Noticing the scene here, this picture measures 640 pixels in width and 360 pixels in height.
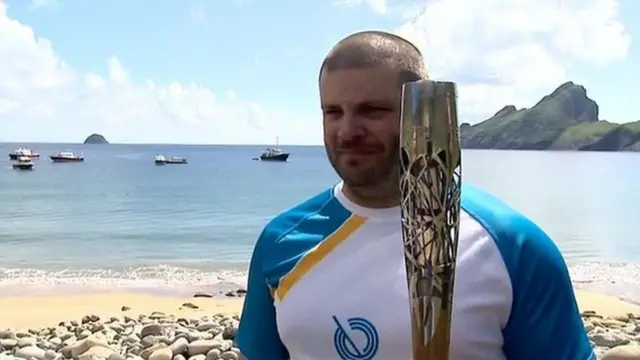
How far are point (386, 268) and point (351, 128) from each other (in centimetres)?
37

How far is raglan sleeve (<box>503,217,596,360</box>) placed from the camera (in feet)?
6.24

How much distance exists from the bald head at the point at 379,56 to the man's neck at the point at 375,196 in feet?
0.96

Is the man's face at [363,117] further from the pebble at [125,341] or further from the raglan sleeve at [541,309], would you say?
the pebble at [125,341]

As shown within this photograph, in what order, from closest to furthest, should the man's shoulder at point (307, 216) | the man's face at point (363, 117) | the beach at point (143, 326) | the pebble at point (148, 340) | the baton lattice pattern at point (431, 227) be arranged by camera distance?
the baton lattice pattern at point (431, 227)
the man's face at point (363, 117)
the man's shoulder at point (307, 216)
the pebble at point (148, 340)
the beach at point (143, 326)

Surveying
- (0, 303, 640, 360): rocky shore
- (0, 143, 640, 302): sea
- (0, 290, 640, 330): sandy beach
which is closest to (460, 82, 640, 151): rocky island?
(0, 143, 640, 302): sea

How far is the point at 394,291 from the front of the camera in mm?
1992

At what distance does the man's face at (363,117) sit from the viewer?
188 centimetres

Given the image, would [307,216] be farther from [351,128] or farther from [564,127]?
[564,127]

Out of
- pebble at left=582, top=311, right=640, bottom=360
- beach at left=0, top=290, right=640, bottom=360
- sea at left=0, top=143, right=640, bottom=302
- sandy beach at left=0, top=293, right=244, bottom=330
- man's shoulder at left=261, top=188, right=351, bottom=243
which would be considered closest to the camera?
man's shoulder at left=261, top=188, right=351, bottom=243

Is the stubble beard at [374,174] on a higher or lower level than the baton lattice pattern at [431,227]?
higher

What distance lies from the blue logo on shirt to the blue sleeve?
0.27m

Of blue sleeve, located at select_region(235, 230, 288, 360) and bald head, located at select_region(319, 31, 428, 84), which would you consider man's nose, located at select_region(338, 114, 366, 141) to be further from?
blue sleeve, located at select_region(235, 230, 288, 360)

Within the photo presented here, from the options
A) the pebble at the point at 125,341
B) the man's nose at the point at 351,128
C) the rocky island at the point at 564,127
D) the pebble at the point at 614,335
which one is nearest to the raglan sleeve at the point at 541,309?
the man's nose at the point at 351,128

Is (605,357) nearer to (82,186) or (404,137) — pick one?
(404,137)
